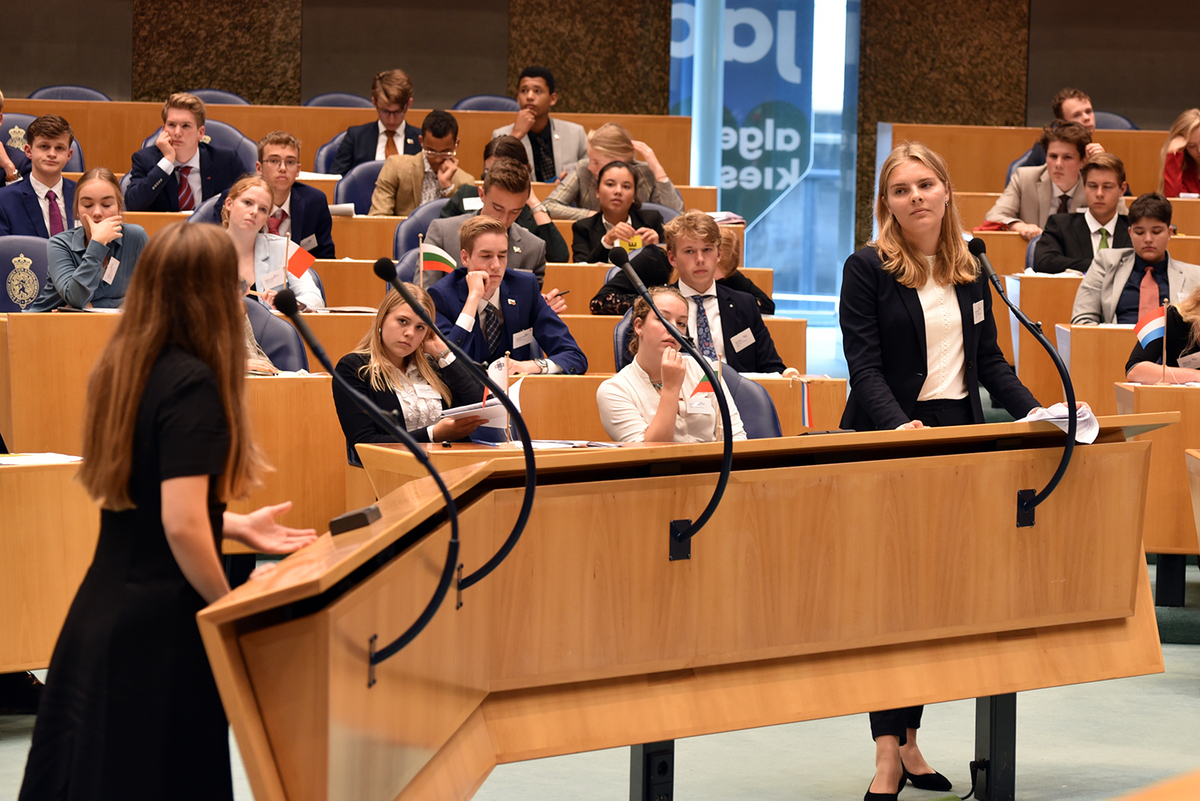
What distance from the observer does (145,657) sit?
1587 mm

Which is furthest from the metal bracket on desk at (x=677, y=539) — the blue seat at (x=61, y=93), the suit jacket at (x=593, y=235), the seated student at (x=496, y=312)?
the blue seat at (x=61, y=93)

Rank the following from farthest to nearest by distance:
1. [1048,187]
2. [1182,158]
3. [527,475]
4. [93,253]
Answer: [1182,158] → [1048,187] → [93,253] → [527,475]

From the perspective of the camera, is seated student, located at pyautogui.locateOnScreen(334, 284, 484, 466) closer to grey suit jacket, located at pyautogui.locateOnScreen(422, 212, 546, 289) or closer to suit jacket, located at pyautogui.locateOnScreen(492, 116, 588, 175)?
grey suit jacket, located at pyautogui.locateOnScreen(422, 212, 546, 289)

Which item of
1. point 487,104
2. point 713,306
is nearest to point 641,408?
point 713,306

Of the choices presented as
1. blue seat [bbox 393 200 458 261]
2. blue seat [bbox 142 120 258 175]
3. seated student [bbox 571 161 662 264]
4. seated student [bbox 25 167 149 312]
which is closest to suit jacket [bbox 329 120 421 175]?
blue seat [bbox 142 120 258 175]

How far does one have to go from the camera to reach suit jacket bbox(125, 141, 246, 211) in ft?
18.9

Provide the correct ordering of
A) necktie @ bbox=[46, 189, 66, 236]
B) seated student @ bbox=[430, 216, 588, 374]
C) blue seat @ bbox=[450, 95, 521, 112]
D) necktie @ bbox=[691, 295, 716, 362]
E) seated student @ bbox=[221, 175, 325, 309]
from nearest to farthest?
1. seated student @ bbox=[430, 216, 588, 374]
2. necktie @ bbox=[691, 295, 716, 362]
3. seated student @ bbox=[221, 175, 325, 309]
4. necktie @ bbox=[46, 189, 66, 236]
5. blue seat @ bbox=[450, 95, 521, 112]

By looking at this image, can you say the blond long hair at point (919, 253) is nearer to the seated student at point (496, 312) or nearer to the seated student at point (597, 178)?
the seated student at point (496, 312)

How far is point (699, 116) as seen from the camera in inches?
379

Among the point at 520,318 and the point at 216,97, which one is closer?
the point at 520,318

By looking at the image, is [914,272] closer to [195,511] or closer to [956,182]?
[195,511]

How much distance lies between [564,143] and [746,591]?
15.6 feet

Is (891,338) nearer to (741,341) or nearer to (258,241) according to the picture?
(741,341)

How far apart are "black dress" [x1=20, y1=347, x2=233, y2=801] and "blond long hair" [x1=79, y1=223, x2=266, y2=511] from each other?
0.02 meters
